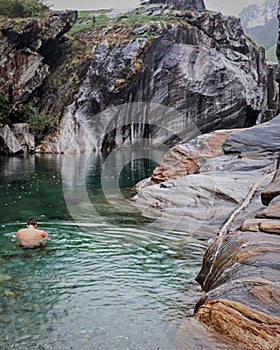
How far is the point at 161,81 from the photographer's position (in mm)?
46312

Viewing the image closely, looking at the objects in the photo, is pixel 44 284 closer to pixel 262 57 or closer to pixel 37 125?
pixel 37 125

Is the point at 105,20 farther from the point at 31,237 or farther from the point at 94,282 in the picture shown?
Answer: the point at 94,282

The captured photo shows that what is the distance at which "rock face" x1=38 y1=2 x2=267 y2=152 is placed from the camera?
43.2m

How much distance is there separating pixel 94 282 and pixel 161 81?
41.0m

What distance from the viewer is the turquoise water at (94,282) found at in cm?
546

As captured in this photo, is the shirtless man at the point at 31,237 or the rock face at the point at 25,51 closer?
the shirtless man at the point at 31,237

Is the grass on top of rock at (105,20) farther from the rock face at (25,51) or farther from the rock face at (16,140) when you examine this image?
the rock face at (16,140)

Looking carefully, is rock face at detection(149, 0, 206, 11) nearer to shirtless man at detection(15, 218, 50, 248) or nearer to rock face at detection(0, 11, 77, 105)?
rock face at detection(0, 11, 77, 105)

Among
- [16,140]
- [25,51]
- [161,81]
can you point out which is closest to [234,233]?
[16,140]

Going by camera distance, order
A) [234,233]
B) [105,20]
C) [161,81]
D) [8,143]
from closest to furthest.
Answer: [234,233]
[8,143]
[161,81]
[105,20]

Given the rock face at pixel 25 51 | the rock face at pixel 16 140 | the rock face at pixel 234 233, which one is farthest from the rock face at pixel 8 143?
Answer: the rock face at pixel 234 233

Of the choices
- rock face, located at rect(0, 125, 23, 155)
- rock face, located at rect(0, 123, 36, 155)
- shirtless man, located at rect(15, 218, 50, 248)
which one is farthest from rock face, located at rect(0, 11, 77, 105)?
shirtless man, located at rect(15, 218, 50, 248)

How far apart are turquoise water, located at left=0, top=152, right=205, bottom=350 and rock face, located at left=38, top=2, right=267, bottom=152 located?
2977 centimetres

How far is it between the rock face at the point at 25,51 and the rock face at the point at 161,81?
4533mm
